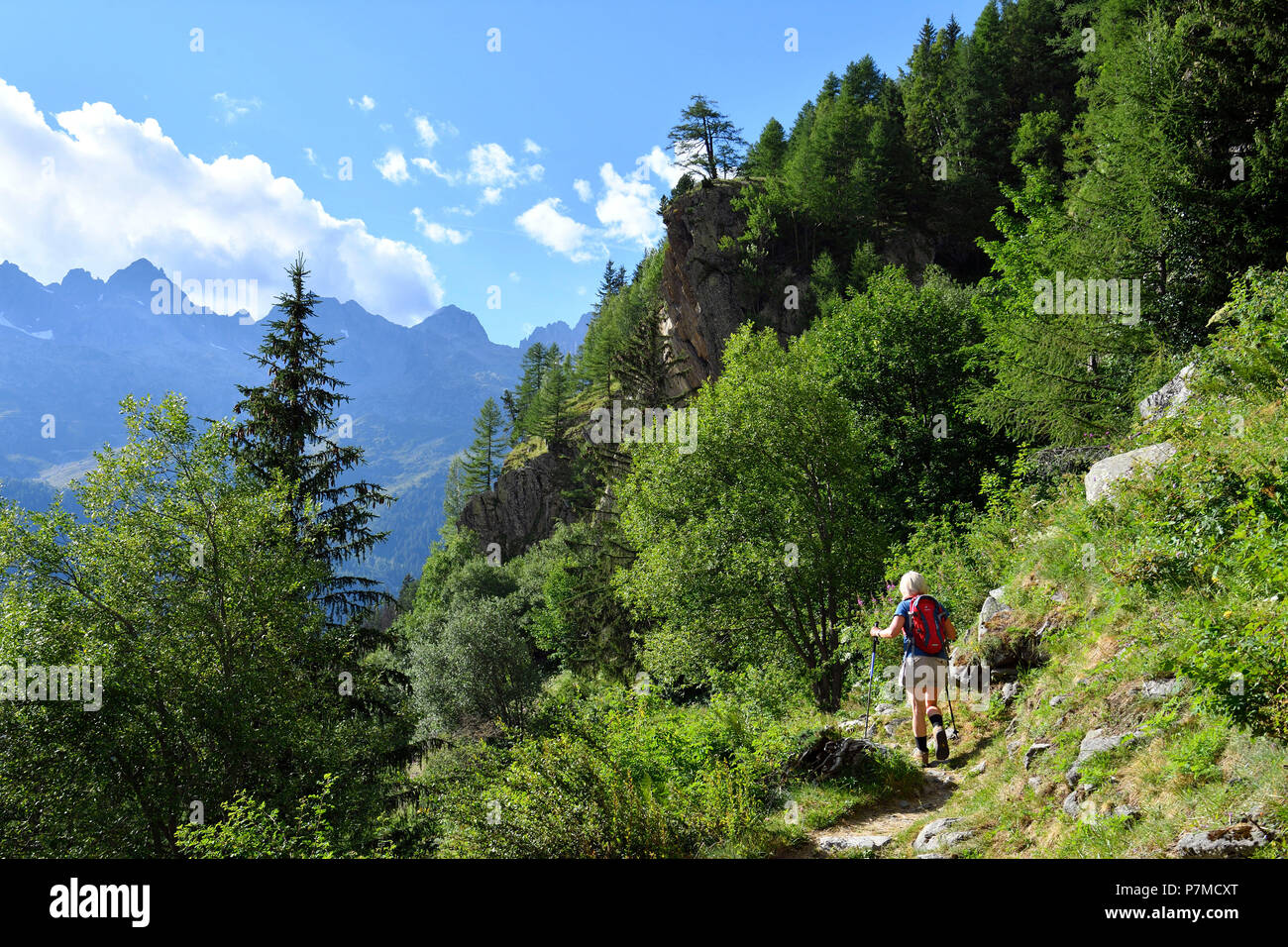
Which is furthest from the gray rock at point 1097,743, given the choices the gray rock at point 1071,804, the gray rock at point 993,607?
the gray rock at point 993,607

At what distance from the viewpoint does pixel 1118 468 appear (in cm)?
941

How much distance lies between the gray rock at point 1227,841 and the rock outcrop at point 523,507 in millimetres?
63916

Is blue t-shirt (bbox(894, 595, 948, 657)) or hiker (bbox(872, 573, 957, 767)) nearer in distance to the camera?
hiker (bbox(872, 573, 957, 767))

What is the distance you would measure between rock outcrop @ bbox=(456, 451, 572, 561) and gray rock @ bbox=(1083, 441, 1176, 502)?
59.0 m

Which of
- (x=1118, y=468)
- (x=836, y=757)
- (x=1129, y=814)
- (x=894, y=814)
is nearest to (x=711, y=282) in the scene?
(x=1118, y=468)

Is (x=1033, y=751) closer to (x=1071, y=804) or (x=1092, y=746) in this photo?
(x=1092, y=746)

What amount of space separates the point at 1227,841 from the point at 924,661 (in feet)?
14.4

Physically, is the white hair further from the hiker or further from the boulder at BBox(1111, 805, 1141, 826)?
the boulder at BBox(1111, 805, 1141, 826)

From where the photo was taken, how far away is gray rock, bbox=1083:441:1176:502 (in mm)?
8656

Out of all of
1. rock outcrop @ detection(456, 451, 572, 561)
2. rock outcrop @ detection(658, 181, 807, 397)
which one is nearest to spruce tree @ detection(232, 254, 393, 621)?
rock outcrop @ detection(658, 181, 807, 397)

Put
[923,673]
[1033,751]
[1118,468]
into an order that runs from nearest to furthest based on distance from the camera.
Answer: [1033,751] → [923,673] → [1118,468]

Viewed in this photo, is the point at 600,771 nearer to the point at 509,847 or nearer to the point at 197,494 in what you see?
the point at 509,847

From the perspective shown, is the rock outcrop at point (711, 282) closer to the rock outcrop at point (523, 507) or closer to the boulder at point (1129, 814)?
the rock outcrop at point (523, 507)
